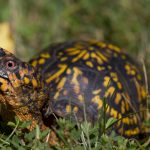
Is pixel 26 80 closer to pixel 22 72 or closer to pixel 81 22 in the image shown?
pixel 22 72

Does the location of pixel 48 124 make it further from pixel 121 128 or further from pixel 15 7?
pixel 15 7

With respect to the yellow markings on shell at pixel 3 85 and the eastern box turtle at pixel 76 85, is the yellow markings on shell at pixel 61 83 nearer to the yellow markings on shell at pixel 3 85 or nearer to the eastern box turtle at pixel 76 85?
the eastern box turtle at pixel 76 85

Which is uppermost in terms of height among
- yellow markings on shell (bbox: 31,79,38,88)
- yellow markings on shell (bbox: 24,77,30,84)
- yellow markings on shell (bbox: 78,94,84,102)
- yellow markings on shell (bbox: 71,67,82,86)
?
yellow markings on shell (bbox: 24,77,30,84)

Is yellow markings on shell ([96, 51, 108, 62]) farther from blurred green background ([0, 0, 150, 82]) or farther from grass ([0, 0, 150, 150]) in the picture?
blurred green background ([0, 0, 150, 82])

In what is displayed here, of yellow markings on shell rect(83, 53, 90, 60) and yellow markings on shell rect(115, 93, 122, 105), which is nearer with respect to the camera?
yellow markings on shell rect(115, 93, 122, 105)

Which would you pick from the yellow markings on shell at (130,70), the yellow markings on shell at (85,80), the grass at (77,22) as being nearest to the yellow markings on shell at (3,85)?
the yellow markings on shell at (85,80)

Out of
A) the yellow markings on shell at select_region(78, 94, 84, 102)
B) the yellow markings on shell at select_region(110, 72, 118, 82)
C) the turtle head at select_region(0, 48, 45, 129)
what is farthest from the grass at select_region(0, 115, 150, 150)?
the yellow markings on shell at select_region(110, 72, 118, 82)

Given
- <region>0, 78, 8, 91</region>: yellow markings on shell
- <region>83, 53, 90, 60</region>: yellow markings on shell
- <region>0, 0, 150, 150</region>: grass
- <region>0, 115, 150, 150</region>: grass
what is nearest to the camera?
<region>0, 115, 150, 150</region>: grass
